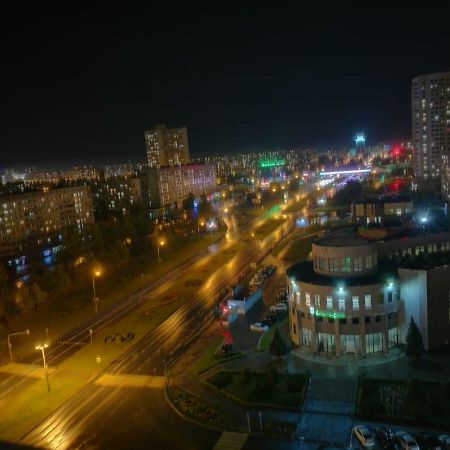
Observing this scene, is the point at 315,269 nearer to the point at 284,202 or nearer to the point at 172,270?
the point at 172,270

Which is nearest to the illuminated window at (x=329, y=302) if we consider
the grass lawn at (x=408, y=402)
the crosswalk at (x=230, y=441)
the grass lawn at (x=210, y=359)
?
the grass lawn at (x=408, y=402)

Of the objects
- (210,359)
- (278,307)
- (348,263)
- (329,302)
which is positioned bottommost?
(210,359)

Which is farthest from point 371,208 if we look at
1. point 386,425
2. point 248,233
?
point 386,425

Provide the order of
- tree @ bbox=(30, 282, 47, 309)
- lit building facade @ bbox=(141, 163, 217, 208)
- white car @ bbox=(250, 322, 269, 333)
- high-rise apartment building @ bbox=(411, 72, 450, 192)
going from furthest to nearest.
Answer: lit building facade @ bbox=(141, 163, 217, 208)
high-rise apartment building @ bbox=(411, 72, 450, 192)
tree @ bbox=(30, 282, 47, 309)
white car @ bbox=(250, 322, 269, 333)

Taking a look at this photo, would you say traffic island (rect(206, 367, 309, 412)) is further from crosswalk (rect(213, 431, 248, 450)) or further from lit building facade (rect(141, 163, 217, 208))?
lit building facade (rect(141, 163, 217, 208))

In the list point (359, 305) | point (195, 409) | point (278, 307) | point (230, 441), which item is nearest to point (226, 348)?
point (195, 409)

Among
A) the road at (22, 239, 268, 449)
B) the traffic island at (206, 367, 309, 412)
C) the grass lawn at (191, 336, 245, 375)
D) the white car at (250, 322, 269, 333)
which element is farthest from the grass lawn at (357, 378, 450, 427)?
the road at (22, 239, 268, 449)

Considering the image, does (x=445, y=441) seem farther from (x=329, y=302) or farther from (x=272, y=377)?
(x=329, y=302)
